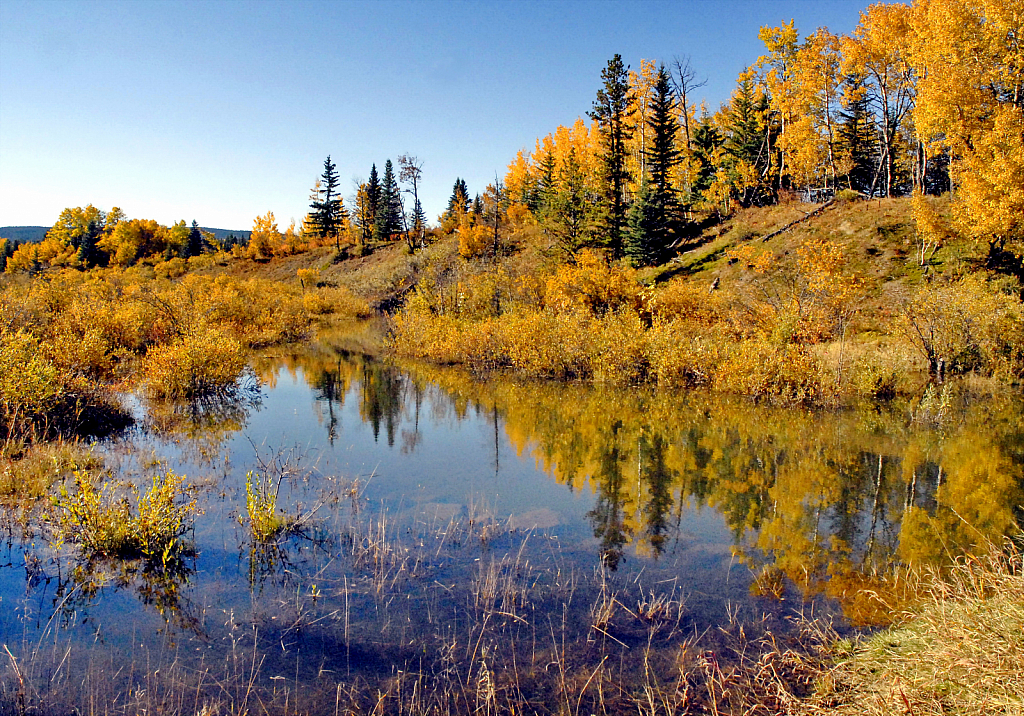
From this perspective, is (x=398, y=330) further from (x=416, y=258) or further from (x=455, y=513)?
(x=416, y=258)

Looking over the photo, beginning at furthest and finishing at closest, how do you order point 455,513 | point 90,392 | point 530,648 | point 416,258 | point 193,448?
point 416,258 < point 90,392 < point 193,448 < point 455,513 < point 530,648

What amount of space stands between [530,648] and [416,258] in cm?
5273

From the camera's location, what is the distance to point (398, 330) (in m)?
29.1

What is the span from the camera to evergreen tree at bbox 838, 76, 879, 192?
37.5 m

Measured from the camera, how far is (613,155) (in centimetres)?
4091

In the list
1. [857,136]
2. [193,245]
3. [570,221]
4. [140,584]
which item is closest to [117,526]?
[140,584]

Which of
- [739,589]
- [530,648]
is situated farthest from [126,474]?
[739,589]

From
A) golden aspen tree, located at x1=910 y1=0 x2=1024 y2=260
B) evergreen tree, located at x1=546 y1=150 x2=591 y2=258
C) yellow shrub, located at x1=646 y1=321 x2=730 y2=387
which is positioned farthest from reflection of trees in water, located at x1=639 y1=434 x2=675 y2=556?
evergreen tree, located at x1=546 y1=150 x2=591 y2=258

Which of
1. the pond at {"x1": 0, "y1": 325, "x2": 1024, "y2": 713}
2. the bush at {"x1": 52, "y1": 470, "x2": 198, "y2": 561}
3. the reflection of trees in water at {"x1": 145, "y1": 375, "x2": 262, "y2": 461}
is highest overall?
the reflection of trees in water at {"x1": 145, "y1": 375, "x2": 262, "y2": 461}

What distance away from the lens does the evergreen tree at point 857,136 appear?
1478 inches

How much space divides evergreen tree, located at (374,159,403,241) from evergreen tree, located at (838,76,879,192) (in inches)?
1734

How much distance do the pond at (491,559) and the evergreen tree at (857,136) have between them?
96.4 feet

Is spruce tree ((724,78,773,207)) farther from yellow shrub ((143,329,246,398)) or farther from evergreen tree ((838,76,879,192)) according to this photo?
yellow shrub ((143,329,246,398))

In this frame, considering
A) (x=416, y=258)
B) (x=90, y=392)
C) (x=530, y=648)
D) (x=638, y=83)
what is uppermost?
(x=638, y=83)
